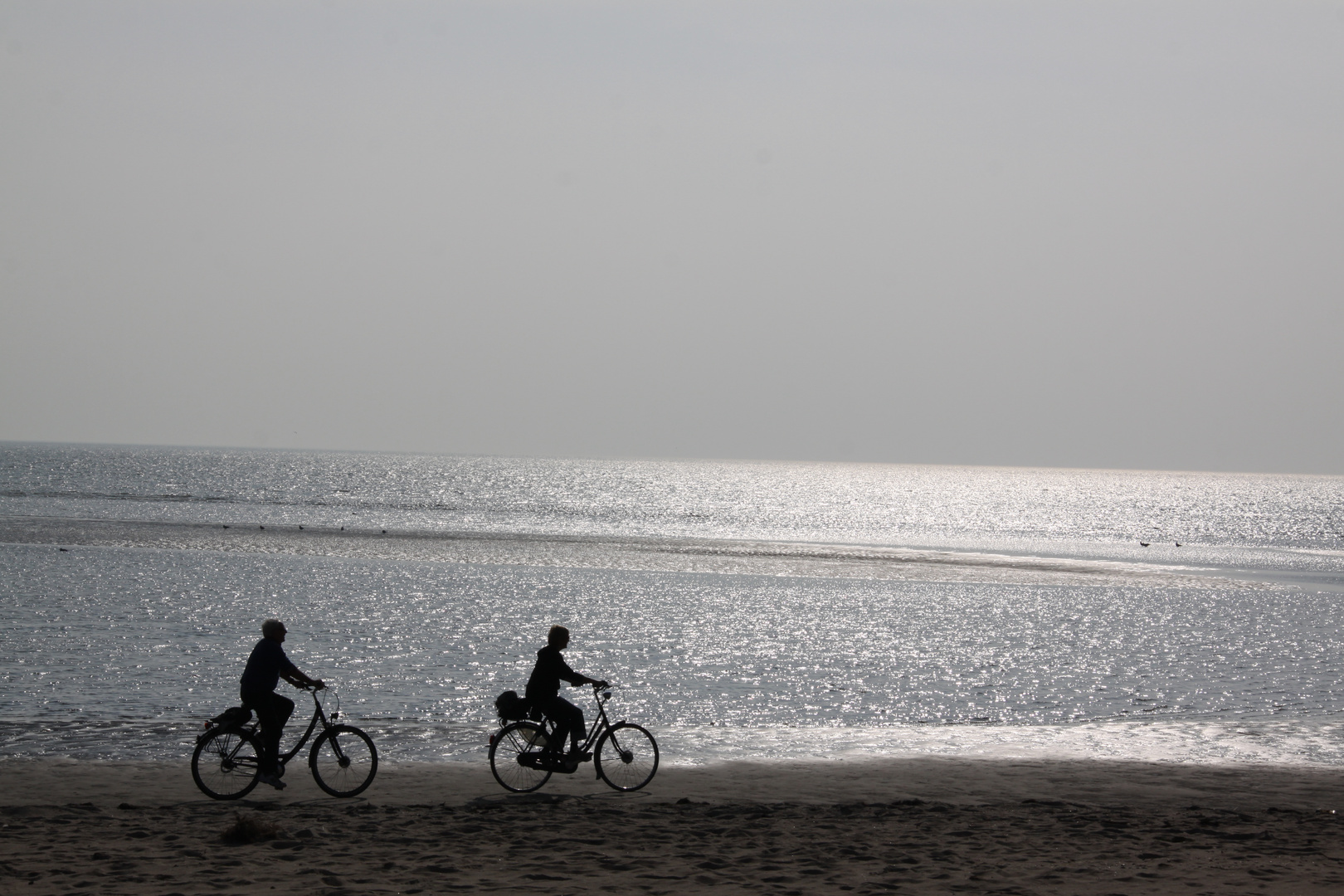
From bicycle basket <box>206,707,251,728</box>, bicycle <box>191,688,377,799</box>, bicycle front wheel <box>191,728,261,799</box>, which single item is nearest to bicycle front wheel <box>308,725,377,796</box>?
bicycle <box>191,688,377,799</box>

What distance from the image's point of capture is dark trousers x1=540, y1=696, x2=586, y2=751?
13.9 metres

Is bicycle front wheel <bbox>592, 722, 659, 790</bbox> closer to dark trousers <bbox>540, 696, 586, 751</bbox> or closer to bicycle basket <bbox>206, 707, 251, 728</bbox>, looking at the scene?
dark trousers <bbox>540, 696, 586, 751</bbox>

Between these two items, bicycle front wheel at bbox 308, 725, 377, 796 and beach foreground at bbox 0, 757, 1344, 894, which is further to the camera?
bicycle front wheel at bbox 308, 725, 377, 796

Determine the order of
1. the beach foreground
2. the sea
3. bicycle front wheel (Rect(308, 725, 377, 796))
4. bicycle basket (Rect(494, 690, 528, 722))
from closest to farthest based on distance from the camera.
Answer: the beach foreground → bicycle front wheel (Rect(308, 725, 377, 796)) → bicycle basket (Rect(494, 690, 528, 722)) → the sea

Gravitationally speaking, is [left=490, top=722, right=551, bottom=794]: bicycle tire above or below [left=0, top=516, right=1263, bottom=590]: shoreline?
above

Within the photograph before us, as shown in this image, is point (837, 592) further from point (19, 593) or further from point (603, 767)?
point (603, 767)

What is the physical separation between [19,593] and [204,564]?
46.2ft

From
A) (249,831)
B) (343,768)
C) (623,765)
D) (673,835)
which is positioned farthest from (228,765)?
(673,835)

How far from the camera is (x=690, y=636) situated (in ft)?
115

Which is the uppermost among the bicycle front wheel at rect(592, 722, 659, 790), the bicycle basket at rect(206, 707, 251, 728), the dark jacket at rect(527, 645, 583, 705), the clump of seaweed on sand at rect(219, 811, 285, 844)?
the dark jacket at rect(527, 645, 583, 705)

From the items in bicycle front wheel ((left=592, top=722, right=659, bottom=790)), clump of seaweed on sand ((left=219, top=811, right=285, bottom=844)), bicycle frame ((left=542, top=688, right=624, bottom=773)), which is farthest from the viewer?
bicycle front wheel ((left=592, top=722, right=659, bottom=790))

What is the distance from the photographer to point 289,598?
40.8 metres

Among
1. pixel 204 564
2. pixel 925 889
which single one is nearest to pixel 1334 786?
pixel 925 889

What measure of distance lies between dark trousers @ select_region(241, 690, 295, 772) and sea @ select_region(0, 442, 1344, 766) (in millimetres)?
3939
